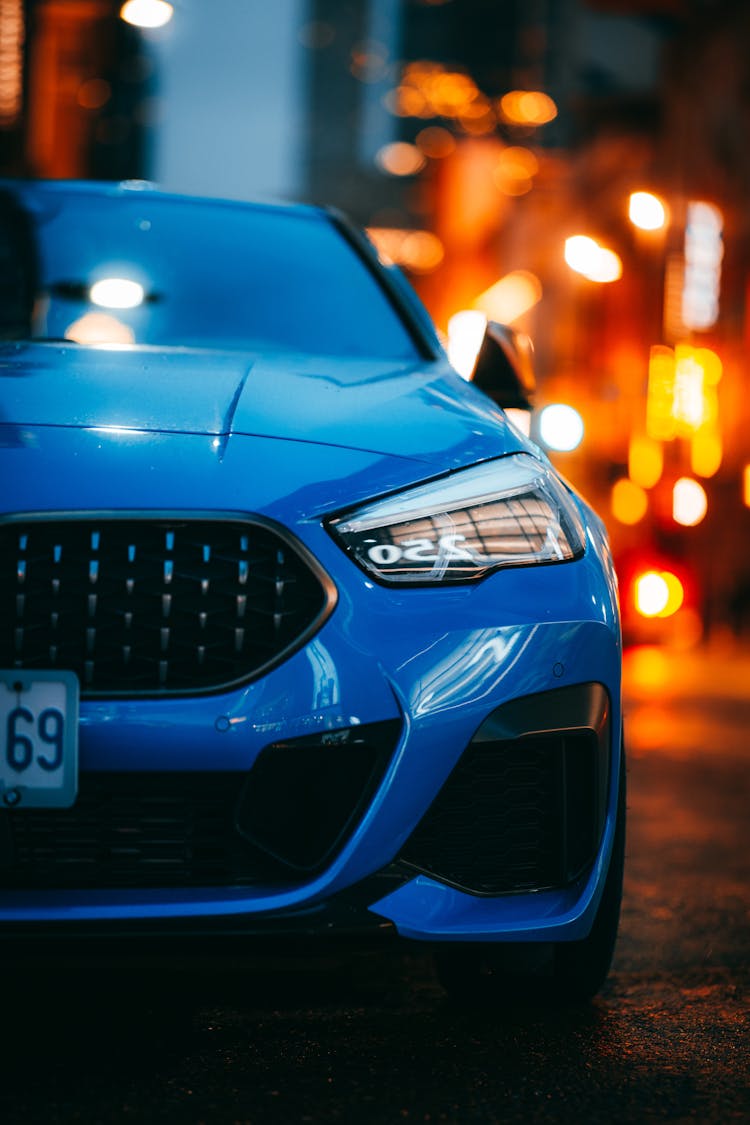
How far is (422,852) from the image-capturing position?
9.07 ft

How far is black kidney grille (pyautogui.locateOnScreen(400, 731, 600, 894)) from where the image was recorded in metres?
2.78

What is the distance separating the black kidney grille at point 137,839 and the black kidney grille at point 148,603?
160 millimetres

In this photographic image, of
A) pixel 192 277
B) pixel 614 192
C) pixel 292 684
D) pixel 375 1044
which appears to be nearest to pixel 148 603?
pixel 292 684

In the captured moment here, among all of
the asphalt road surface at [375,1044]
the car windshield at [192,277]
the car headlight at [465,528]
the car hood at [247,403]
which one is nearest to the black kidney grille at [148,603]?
the car headlight at [465,528]

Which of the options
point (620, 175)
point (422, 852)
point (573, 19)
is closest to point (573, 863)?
point (422, 852)

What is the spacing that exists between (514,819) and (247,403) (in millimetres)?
892

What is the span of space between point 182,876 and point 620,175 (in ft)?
97.0

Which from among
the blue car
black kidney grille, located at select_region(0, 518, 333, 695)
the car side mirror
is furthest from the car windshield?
black kidney grille, located at select_region(0, 518, 333, 695)

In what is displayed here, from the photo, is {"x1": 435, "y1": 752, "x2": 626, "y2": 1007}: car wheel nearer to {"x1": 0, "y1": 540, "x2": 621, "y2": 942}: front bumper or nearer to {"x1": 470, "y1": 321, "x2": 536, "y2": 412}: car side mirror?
{"x1": 0, "y1": 540, "x2": 621, "y2": 942}: front bumper

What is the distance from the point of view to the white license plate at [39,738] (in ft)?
8.61

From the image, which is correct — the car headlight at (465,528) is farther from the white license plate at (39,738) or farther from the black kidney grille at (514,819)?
the white license plate at (39,738)

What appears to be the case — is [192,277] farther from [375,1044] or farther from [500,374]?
[375,1044]

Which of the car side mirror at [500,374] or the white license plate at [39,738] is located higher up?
the car side mirror at [500,374]

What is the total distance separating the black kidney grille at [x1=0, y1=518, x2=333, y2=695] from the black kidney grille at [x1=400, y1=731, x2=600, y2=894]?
14.8 inches
